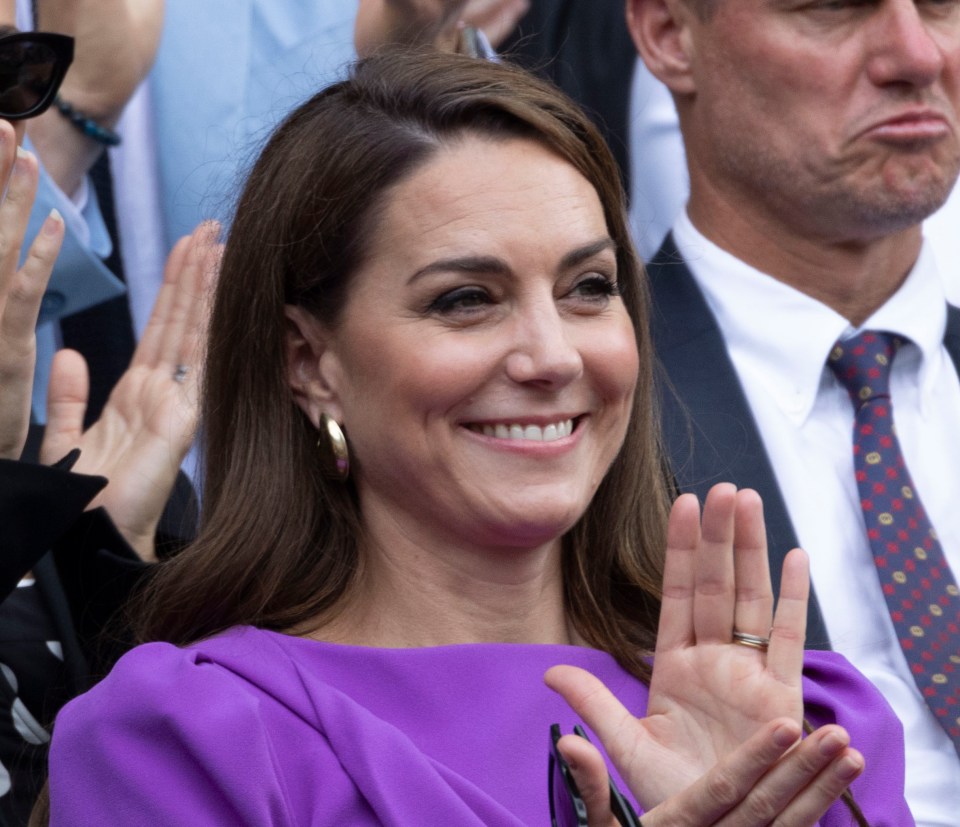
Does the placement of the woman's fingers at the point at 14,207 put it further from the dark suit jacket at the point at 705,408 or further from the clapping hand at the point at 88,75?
the dark suit jacket at the point at 705,408

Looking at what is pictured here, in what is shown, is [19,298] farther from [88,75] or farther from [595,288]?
[595,288]

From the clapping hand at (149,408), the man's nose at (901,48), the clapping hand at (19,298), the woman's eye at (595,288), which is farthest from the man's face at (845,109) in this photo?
the clapping hand at (19,298)

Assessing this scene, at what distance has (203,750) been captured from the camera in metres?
2.22

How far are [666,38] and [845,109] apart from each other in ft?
1.60

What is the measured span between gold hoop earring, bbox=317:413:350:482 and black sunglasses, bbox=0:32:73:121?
2.53ft

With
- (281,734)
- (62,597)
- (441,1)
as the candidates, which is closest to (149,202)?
(441,1)

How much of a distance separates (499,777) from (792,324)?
145 cm

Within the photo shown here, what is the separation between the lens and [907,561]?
3.26 meters

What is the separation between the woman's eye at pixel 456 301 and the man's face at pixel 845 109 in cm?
126

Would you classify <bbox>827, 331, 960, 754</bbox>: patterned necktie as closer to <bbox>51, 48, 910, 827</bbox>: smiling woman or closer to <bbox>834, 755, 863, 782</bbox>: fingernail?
Result: <bbox>51, 48, 910, 827</bbox>: smiling woman

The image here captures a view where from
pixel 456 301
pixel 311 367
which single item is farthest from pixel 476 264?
pixel 311 367

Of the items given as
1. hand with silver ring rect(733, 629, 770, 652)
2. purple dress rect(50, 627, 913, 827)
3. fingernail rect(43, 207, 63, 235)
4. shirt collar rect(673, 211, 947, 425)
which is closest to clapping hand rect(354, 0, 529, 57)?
shirt collar rect(673, 211, 947, 425)

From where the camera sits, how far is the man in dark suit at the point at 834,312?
3.27 metres

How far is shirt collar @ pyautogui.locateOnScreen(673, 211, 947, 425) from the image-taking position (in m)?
3.47
